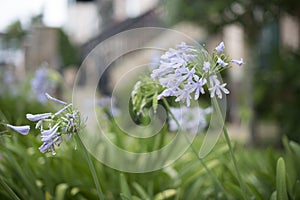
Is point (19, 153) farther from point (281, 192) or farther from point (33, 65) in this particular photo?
point (33, 65)

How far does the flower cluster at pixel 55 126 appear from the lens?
81 centimetres

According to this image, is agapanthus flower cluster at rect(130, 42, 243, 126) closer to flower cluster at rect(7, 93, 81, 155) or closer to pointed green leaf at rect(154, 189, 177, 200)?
flower cluster at rect(7, 93, 81, 155)

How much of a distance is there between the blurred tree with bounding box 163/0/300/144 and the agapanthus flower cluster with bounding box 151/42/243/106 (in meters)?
3.78

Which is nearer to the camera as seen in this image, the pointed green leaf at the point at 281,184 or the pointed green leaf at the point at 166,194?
the pointed green leaf at the point at 281,184

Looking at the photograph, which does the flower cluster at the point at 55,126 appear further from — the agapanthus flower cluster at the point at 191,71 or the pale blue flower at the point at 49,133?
the agapanthus flower cluster at the point at 191,71

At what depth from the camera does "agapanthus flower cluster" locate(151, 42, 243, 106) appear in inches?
32.6

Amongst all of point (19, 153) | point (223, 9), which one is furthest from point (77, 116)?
point (223, 9)

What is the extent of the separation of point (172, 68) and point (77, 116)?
0.21m

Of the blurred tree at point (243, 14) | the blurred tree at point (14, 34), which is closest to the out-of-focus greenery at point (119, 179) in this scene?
the blurred tree at point (243, 14)

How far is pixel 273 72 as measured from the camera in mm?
4785

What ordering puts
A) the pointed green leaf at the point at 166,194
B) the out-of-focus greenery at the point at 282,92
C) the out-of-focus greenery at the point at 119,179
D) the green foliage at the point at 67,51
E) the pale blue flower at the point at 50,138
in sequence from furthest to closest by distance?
the green foliage at the point at 67,51, the out-of-focus greenery at the point at 282,92, the pointed green leaf at the point at 166,194, the out-of-focus greenery at the point at 119,179, the pale blue flower at the point at 50,138

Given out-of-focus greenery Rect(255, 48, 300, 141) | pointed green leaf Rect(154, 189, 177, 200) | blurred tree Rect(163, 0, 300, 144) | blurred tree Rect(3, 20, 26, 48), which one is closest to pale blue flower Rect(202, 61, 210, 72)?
pointed green leaf Rect(154, 189, 177, 200)

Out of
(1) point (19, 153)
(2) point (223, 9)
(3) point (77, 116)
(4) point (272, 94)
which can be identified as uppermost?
(2) point (223, 9)

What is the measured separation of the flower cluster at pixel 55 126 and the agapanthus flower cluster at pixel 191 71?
0.17 m
